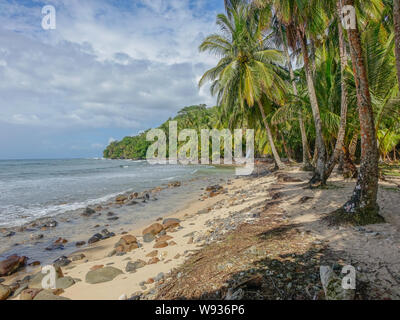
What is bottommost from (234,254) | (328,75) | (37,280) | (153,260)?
(37,280)

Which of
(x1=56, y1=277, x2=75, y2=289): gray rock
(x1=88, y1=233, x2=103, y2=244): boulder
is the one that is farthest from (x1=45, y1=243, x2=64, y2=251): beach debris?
(x1=56, y1=277, x2=75, y2=289): gray rock

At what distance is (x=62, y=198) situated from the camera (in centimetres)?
1470

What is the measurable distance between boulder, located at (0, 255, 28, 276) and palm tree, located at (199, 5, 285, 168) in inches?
488

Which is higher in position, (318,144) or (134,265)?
(318,144)

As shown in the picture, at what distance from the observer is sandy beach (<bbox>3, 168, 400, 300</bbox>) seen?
290 cm

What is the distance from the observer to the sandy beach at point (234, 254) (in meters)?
2.90

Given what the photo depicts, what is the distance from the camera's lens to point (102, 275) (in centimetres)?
445

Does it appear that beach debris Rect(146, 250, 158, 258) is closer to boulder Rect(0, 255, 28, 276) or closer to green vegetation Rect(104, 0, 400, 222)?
boulder Rect(0, 255, 28, 276)

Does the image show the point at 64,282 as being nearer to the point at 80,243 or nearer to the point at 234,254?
the point at 80,243

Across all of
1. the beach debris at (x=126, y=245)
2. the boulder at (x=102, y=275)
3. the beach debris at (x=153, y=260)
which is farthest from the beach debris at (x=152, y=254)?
the beach debris at (x=126, y=245)

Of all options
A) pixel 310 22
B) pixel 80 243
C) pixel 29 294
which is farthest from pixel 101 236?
pixel 310 22

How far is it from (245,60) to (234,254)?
45.4 feet

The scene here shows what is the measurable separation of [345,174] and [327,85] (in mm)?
4194
